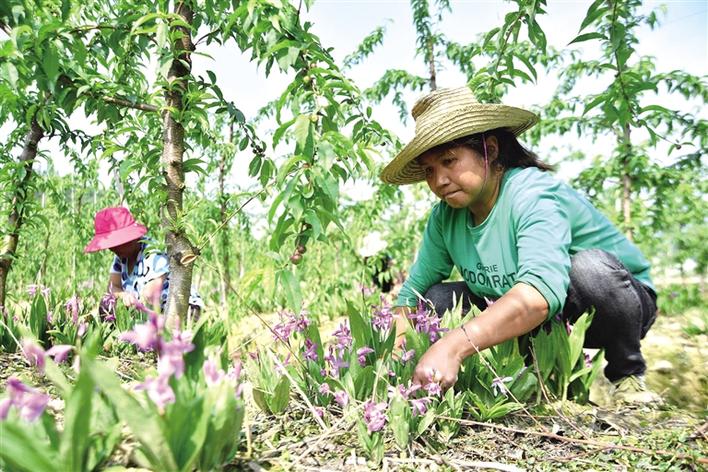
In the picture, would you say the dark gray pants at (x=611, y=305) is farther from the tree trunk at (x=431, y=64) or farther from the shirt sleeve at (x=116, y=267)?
the tree trunk at (x=431, y=64)

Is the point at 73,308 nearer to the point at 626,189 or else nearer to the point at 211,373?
the point at 211,373

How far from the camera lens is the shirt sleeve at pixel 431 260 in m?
2.46

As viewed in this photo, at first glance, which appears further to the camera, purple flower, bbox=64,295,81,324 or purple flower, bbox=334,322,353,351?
purple flower, bbox=64,295,81,324

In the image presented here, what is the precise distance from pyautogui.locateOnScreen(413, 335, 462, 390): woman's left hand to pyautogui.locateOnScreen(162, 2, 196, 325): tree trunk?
36.6 inches

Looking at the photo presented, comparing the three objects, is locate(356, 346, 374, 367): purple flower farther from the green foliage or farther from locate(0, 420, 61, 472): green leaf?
locate(0, 420, 61, 472): green leaf

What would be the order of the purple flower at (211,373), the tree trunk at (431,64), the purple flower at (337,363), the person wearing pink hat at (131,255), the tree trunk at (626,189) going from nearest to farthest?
the purple flower at (211,373)
the purple flower at (337,363)
the person wearing pink hat at (131,255)
the tree trunk at (626,189)
the tree trunk at (431,64)

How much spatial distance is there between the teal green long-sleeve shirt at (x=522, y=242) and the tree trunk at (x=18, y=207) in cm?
210

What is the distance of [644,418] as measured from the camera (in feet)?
5.50

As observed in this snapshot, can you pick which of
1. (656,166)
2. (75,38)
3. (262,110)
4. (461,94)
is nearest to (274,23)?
(75,38)

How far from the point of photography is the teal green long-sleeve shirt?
165 centimetres

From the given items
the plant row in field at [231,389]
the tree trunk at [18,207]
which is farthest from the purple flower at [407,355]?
the tree trunk at [18,207]

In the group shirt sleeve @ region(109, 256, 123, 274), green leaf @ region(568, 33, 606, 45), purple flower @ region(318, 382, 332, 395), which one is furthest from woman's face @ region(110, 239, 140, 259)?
green leaf @ region(568, 33, 606, 45)

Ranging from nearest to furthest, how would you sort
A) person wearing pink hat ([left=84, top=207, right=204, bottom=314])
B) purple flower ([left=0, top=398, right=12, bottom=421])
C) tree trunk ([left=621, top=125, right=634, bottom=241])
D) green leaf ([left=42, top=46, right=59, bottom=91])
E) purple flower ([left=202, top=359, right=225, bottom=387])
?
purple flower ([left=0, top=398, right=12, bottom=421]), purple flower ([left=202, top=359, right=225, bottom=387]), green leaf ([left=42, top=46, right=59, bottom=91]), person wearing pink hat ([left=84, top=207, right=204, bottom=314]), tree trunk ([left=621, top=125, right=634, bottom=241])

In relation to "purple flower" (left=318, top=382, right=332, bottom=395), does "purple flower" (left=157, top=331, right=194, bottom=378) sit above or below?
above
